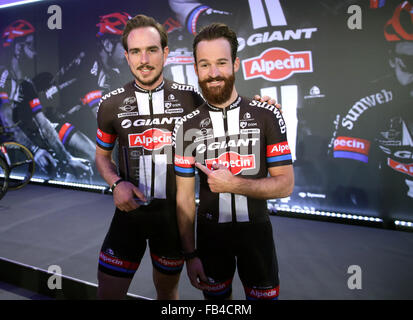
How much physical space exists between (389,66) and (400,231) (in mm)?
1832

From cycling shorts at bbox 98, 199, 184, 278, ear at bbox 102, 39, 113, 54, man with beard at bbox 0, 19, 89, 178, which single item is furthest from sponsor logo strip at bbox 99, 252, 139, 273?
ear at bbox 102, 39, 113, 54

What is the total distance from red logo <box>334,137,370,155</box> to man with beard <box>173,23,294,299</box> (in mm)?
2366

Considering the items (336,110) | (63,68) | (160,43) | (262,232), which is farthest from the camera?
(63,68)

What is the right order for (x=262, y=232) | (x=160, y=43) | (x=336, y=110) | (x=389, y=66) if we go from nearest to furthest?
(x=262, y=232), (x=160, y=43), (x=389, y=66), (x=336, y=110)

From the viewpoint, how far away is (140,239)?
1.61m

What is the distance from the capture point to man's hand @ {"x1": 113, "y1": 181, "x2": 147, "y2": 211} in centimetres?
139

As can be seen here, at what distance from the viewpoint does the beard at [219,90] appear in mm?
1309

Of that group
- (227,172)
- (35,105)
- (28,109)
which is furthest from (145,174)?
(28,109)

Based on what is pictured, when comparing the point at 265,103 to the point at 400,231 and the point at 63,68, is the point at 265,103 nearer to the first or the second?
the point at 400,231

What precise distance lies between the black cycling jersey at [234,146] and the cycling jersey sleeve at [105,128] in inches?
17.1

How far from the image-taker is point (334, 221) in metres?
3.46

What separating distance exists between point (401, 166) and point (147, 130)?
2986mm

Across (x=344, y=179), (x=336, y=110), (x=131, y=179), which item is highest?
(x=336, y=110)

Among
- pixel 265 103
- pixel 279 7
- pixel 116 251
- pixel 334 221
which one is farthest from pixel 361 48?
pixel 116 251
